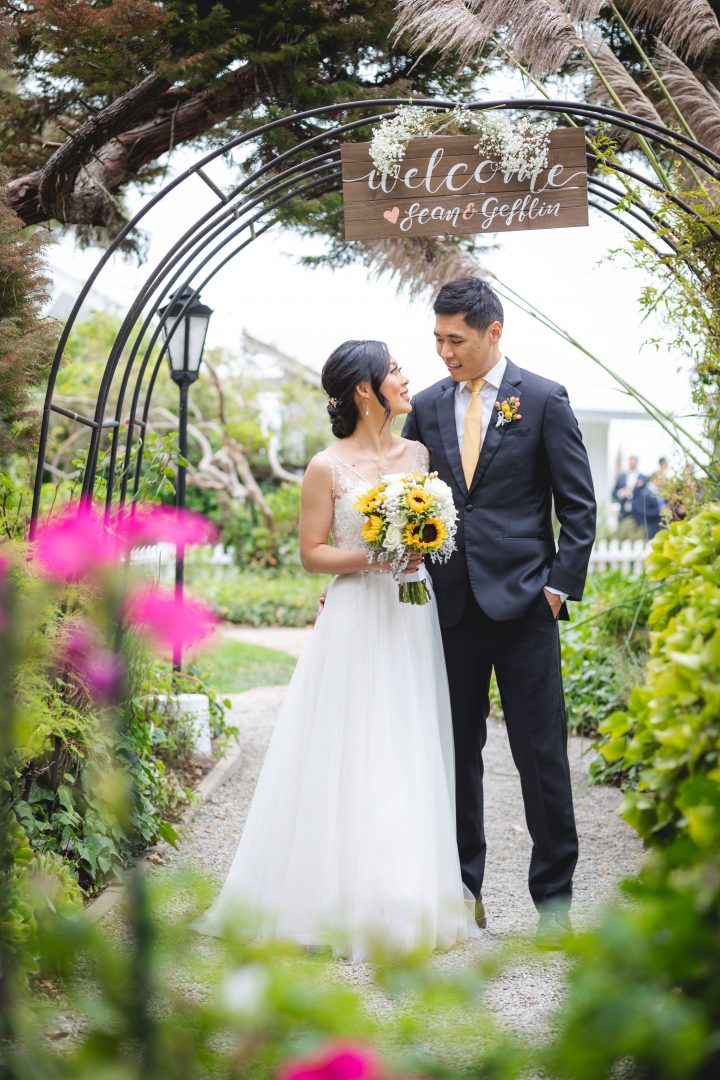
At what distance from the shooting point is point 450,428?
11.7ft

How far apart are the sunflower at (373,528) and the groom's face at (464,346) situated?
635 mm

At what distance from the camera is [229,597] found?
13.2 metres

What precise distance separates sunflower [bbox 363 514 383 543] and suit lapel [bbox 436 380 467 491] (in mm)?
418

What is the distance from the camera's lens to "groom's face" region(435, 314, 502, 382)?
3436 millimetres

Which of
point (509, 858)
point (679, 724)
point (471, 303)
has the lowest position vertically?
point (509, 858)

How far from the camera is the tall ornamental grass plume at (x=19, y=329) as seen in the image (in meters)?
4.06

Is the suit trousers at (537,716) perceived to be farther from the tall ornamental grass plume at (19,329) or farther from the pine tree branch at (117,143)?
the pine tree branch at (117,143)

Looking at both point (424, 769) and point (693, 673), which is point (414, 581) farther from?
point (693, 673)

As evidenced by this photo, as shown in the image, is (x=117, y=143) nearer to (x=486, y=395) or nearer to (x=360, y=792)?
(x=486, y=395)

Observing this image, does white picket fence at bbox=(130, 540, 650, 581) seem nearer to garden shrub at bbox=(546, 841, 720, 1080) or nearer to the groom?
the groom

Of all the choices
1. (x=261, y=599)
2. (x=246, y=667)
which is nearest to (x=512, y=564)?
(x=246, y=667)

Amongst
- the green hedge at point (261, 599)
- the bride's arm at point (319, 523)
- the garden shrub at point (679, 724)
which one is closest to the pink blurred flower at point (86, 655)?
the bride's arm at point (319, 523)

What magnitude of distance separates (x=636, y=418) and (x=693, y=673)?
1891 centimetres

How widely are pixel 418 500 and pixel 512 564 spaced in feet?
1.42
